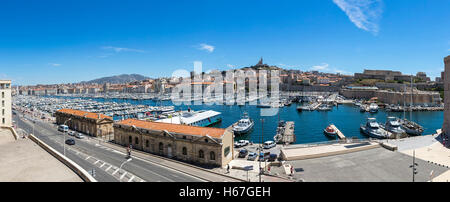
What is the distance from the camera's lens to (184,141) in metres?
19.5

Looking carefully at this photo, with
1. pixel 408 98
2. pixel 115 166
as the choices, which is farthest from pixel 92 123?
pixel 408 98

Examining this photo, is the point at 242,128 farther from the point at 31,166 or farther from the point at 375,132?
the point at 31,166

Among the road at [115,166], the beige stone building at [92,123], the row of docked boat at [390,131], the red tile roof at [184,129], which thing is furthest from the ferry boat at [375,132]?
the beige stone building at [92,123]

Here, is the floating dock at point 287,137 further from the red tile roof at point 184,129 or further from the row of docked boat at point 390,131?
the red tile roof at point 184,129

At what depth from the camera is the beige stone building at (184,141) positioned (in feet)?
59.9

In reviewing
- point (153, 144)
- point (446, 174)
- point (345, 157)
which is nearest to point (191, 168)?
point (153, 144)

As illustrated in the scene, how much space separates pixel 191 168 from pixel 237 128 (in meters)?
19.1

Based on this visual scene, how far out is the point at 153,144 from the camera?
21.7 m

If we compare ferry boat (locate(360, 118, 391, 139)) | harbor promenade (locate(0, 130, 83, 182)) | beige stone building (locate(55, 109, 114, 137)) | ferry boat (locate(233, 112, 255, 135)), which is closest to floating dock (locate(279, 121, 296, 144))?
→ ferry boat (locate(233, 112, 255, 135))
